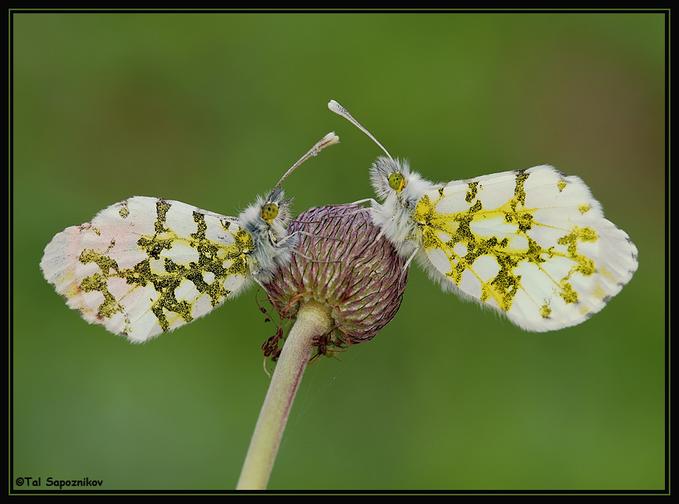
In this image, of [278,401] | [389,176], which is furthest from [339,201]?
[278,401]

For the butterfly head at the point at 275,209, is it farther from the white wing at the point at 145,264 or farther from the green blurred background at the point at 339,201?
the green blurred background at the point at 339,201

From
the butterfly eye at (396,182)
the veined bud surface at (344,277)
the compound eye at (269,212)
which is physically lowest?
the veined bud surface at (344,277)

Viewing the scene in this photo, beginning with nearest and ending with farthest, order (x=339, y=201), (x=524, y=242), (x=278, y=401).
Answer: (x=278, y=401) < (x=524, y=242) < (x=339, y=201)

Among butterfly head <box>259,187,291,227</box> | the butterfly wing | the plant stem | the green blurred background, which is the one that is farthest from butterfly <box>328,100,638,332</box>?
the green blurred background

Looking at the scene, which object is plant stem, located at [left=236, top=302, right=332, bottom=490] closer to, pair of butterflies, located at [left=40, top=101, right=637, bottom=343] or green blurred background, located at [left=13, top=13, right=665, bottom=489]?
pair of butterflies, located at [left=40, top=101, right=637, bottom=343]

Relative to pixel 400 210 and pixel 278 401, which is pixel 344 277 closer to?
pixel 400 210

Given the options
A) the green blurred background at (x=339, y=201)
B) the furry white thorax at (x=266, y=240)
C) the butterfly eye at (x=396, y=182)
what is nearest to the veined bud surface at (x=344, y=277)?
the furry white thorax at (x=266, y=240)
